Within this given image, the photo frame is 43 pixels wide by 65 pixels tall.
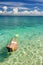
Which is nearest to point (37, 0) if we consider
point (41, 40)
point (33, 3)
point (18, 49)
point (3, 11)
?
point (33, 3)

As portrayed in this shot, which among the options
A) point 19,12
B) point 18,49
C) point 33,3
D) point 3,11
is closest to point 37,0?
point 33,3

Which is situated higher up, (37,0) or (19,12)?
(37,0)

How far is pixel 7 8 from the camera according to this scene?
8.69 metres

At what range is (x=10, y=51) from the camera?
139 inches

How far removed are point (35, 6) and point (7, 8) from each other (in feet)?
5.84

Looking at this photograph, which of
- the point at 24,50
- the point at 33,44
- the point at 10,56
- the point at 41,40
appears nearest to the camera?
the point at 10,56

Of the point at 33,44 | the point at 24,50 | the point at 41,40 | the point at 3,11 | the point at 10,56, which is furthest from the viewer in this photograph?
the point at 3,11

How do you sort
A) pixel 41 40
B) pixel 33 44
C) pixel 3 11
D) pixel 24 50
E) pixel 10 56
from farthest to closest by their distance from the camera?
pixel 3 11 → pixel 41 40 → pixel 33 44 → pixel 24 50 → pixel 10 56

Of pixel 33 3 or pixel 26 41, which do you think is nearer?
pixel 26 41

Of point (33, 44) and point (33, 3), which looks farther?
point (33, 3)

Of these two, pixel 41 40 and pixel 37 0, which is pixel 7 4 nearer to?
pixel 37 0

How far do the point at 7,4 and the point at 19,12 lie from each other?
812 millimetres

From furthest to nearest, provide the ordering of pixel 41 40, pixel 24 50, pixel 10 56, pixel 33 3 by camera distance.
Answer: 1. pixel 33 3
2. pixel 41 40
3. pixel 24 50
4. pixel 10 56

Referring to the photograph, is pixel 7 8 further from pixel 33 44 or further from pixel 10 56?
pixel 10 56
